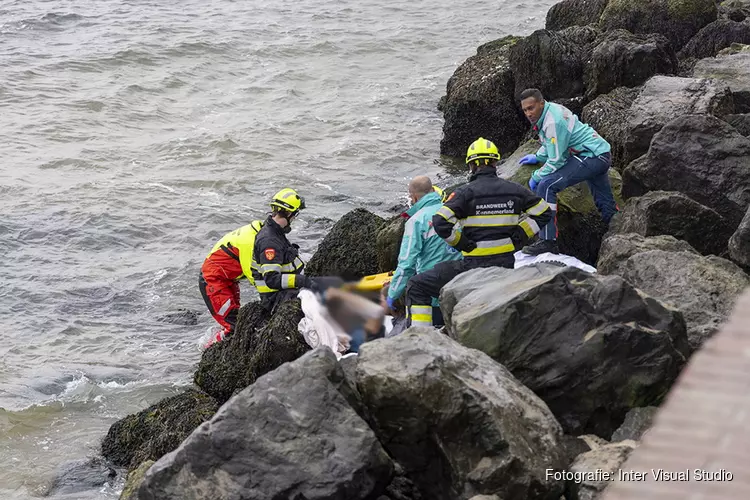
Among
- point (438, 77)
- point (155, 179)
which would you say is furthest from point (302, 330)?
point (438, 77)

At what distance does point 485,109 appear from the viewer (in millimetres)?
17328

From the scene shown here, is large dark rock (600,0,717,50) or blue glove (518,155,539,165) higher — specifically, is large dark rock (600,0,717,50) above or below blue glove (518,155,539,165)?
above

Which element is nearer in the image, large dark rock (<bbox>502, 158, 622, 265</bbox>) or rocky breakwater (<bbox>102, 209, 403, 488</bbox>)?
rocky breakwater (<bbox>102, 209, 403, 488</bbox>)

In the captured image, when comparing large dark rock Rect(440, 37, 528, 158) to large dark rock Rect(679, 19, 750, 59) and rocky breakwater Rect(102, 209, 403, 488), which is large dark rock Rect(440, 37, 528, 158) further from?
rocky breakwater Rect(102, 209, 403, 488)

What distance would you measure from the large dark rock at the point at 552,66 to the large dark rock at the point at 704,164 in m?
6.22

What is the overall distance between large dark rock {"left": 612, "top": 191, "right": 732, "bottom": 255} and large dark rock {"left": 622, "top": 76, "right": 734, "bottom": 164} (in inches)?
85.7

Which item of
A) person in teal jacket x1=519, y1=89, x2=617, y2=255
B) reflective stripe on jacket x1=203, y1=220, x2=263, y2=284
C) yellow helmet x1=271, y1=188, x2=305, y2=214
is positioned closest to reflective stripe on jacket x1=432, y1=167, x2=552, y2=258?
person in teal jacket x1=519, y1=89, x2=617, y2=255

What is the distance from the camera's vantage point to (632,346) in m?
6.35

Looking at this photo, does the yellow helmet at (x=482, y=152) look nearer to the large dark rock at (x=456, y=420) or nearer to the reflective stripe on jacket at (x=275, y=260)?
the reflective stripe on jacket at (x=275, y=260)

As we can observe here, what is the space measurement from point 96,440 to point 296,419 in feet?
17.8

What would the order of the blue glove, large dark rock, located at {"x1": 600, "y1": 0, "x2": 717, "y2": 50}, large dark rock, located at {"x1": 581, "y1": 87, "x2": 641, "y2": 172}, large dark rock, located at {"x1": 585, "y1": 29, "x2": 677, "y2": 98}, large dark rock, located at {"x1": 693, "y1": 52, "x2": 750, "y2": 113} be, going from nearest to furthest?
the blue glove < large dark rock, located at {"x1": 581, "y1": 87, "x2": 641, "y2": 172} < large dark rock, located at {"x1": 693, "y1": 52, "x2": 750, "y2": 113} < large dark rock, located at {"x1": 585, "y1": 29, "x2": 677, "y2": 98} < large dark rock, located at {"x1": 600, "y1": 0, "x2": 717, "y2": 50}

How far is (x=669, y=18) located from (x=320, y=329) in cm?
1181

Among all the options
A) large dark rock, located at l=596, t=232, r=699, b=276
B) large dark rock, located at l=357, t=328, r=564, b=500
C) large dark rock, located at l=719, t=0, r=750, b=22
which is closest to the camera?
large dark rock, located at l=357, t=328, r=564, b=500

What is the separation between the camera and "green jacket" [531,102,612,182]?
10336mm
